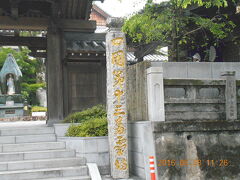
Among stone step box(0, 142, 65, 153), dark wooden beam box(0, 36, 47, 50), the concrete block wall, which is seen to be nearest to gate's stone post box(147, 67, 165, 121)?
the concrete block wall

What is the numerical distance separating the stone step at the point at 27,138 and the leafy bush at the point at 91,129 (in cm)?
109

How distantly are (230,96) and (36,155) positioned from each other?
246 inches

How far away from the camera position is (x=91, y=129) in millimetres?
11336

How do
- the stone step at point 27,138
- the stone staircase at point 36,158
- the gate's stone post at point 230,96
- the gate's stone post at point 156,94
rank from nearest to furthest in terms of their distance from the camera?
the gate's stone post at point 156,94
the gate's stone post at point 230,96
the stone staircase at point 36,158
the stone step at point 27,138

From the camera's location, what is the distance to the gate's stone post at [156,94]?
941 centimetres

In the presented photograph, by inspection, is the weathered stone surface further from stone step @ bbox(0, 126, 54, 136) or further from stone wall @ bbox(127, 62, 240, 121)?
stone wall @ bbox(127, 62, 240, 121)

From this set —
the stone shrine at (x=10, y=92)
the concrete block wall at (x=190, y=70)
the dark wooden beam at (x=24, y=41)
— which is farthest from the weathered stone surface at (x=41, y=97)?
the concrete block wall at (x=190, y=70)

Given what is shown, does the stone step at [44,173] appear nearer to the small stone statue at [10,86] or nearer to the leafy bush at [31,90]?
the small stone statue at [10,86]

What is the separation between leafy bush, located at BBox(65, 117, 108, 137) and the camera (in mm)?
11312

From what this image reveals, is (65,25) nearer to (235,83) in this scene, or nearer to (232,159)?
(235,83)

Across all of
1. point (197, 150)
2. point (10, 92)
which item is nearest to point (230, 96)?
point (197, 150)

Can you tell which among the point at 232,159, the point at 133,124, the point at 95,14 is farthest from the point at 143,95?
the point at 95,14

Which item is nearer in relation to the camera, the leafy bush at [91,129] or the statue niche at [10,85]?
the leafy bush at [91,129]

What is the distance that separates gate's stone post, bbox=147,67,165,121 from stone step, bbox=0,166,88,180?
111 inches
